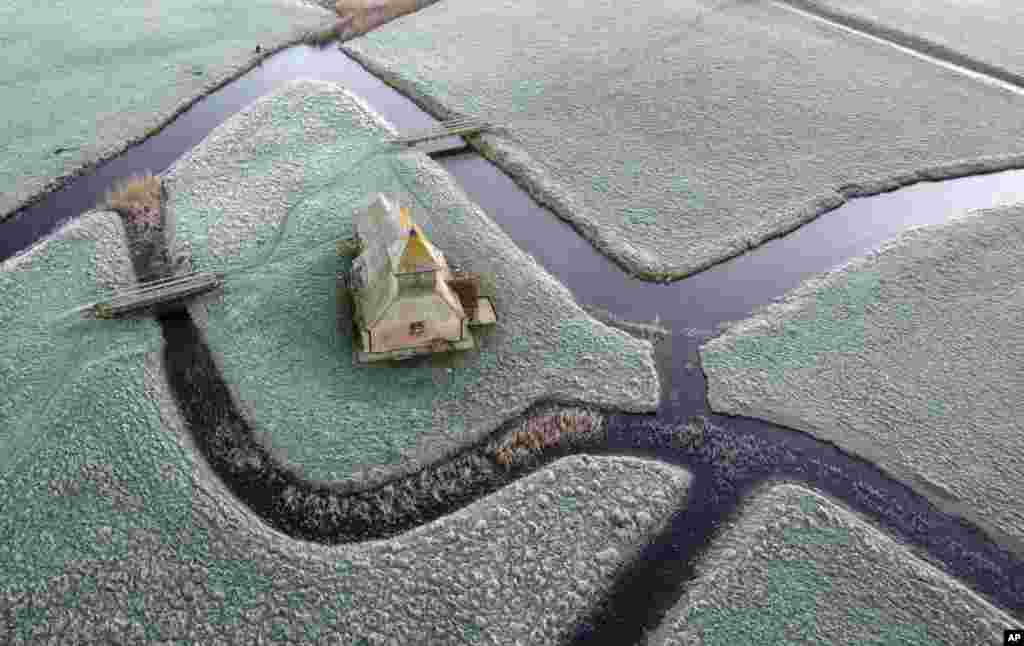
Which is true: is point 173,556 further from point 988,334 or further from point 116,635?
point 988,334

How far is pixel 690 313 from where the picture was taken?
34625 mm

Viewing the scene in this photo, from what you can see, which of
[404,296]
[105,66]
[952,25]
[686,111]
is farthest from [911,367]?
[105,66]

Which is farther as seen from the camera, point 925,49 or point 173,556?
point 925,49

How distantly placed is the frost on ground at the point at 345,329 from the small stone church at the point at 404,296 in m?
0.91

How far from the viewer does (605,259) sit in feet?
124

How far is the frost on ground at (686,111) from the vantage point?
133 feet

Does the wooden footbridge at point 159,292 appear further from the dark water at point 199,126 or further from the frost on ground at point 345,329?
the dark water at point 199,126

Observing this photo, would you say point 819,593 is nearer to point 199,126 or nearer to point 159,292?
point 159,292

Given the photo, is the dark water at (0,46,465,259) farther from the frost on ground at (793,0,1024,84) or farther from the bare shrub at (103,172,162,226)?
the frost on ground at (793,0,1024,84)

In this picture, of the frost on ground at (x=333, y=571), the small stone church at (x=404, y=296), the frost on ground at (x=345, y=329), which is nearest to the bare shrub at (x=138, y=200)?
the frost on ground at (x=345, y=329)

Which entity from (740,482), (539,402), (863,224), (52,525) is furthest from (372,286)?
(863,224)

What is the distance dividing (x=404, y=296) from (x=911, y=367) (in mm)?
22471

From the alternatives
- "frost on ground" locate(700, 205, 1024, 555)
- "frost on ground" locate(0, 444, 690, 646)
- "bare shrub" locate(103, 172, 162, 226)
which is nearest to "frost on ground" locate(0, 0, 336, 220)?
"bare shrub" locate(103, 172, 162, 226)

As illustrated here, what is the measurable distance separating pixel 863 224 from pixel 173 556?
37.8m
